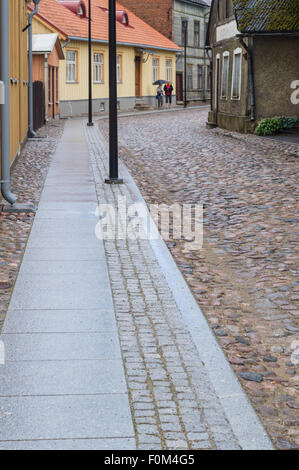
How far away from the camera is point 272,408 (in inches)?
Answer: 171

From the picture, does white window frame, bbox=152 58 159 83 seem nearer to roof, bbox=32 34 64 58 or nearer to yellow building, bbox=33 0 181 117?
yellow building, bbox=33 0 181 117

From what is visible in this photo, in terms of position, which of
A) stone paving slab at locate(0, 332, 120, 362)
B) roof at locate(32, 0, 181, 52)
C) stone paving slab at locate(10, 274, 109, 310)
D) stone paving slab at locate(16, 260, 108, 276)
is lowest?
stone paving slab at locate(0, 332, 120, 362)

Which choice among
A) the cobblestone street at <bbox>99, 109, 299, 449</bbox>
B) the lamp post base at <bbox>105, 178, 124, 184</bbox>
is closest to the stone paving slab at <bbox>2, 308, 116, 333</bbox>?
the cobblestone street at <bbox>99, 109, 299, 449</bbox>

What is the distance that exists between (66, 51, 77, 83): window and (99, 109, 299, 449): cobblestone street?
23.3 meters

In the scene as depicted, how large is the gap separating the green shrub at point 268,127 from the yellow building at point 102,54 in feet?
51.3

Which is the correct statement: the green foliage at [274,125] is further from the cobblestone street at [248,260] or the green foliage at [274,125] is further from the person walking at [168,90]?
the person walking at [168,90]

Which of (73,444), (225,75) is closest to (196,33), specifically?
(225,75)

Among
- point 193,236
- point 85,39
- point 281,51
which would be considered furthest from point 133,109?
point 193,236

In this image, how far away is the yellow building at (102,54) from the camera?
4075 centimetres

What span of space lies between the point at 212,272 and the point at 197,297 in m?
0.98

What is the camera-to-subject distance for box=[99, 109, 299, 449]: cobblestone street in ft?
15.6

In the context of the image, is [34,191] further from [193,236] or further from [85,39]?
[85,39]

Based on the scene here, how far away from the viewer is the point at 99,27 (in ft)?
154

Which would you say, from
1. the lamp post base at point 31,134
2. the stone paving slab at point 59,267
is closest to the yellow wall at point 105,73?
the lamp post base at point 31,134
